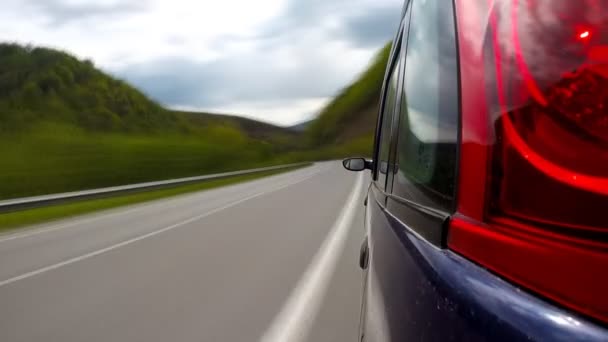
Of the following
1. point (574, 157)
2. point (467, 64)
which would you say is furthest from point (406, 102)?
point (574, 157)

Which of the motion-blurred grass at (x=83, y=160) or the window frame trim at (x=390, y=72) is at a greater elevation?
the window frame trim at (x=390, y=72)

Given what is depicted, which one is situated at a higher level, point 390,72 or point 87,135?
point 390,72

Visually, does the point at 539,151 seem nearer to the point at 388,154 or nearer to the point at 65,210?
the point at 388,154

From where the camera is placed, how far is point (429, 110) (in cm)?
191

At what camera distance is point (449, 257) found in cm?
139

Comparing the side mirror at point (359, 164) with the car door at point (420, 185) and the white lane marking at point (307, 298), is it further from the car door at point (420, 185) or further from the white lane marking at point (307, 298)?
the car door at point (420, 185)

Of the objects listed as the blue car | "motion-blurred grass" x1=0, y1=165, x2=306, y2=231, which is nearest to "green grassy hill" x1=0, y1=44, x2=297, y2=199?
"motion-blurred grass" x1=0, y1=165, x2=306, y2=231

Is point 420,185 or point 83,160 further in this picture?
point 83,160

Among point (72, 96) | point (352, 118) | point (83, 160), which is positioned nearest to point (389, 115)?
point (83, 160)

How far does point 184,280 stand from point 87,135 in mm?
37673

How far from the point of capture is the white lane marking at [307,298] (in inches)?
201

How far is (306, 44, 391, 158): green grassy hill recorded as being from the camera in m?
127

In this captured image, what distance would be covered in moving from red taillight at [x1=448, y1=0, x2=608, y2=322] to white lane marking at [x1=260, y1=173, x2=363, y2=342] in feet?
12.6

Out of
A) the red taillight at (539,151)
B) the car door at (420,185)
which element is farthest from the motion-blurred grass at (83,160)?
the red taillight at (539,151)
